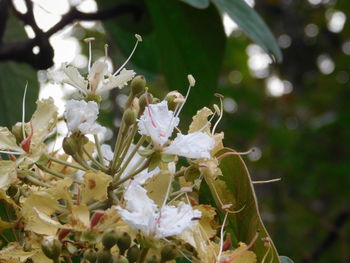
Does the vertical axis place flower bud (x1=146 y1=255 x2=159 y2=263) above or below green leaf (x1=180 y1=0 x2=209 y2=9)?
below

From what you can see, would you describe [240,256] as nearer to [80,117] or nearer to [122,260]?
[122,260]

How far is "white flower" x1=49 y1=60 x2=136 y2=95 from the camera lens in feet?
2.63

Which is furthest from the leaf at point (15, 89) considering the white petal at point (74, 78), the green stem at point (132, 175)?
the green stem at point (132, 175)

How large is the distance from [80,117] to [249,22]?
0.49 m

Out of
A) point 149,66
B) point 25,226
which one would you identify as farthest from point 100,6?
point 25,226

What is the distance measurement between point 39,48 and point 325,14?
279 cm

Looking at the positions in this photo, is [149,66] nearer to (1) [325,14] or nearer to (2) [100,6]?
(2) [100,6]

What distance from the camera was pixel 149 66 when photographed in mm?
1529

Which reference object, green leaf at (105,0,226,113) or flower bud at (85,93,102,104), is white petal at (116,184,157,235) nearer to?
flower bud at (85,93,102,104)

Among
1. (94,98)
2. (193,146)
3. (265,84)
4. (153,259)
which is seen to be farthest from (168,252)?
(265,84)

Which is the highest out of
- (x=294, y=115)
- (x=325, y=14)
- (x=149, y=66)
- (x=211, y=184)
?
(x=211, y=184)

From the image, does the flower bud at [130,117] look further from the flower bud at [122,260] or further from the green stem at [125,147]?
the flower bud at [122,260]

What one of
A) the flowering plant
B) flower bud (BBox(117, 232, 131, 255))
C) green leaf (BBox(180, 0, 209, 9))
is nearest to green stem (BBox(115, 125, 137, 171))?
the flowering plant

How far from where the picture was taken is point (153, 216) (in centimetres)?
68
